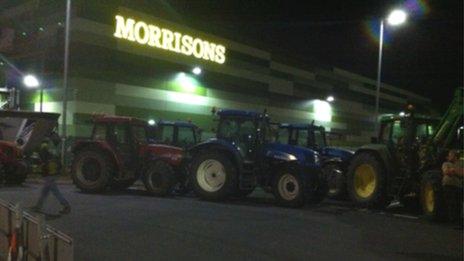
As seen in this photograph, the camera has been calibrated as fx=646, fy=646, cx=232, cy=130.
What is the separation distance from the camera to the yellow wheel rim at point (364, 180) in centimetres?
1691

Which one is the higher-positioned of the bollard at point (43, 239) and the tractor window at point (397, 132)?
the tractor window at point (397, 132)

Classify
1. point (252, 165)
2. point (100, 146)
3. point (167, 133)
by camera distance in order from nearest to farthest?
point (252, 165) → point (100, 146) → point (167, 133)

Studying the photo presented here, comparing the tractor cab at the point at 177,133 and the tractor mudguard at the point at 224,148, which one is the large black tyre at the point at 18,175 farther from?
the tractor mudguard at the point at 224,148

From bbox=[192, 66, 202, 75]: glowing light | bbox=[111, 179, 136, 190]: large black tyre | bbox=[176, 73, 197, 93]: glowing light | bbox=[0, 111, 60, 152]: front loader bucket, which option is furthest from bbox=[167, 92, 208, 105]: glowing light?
bbox=[111, 179, 136, 190]: large black tyre

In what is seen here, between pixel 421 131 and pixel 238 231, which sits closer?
pixel 238 231

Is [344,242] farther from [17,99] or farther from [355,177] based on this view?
[17,99]

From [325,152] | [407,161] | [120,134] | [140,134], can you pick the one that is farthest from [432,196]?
[120,134]

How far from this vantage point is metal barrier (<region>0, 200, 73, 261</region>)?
19.8 feet

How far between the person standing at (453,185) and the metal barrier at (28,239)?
9.61 metres

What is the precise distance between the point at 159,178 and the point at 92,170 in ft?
6.81

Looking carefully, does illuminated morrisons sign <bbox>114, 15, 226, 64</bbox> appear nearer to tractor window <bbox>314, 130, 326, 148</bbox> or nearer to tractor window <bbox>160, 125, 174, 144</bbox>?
tractor window <bbox>160, 125, 174, 144</bbox>

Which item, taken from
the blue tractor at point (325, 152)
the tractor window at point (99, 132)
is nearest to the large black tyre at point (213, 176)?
the blue tractor at point (325, 152)

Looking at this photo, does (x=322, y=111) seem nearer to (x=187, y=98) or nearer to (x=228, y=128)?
(x=187, y=98)

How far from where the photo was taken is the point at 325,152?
65.2ft
